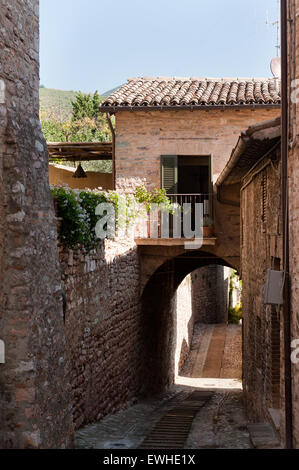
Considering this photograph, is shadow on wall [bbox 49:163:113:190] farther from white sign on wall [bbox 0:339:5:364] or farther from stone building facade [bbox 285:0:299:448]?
white sign on wall [bbox 0:339:5:364]

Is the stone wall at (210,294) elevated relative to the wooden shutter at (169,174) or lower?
lower

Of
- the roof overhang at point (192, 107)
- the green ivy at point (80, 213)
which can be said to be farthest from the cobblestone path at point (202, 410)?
the roof overhang at point (192, 107)

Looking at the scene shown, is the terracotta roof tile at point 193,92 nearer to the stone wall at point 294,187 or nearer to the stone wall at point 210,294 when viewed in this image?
the stone wall at point 294,187

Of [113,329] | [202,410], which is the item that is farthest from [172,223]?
[202,410]

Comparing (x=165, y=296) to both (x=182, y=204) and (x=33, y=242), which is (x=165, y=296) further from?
(x=33, y=242)

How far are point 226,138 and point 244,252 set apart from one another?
149 inches

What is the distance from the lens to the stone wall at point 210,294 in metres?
26.3

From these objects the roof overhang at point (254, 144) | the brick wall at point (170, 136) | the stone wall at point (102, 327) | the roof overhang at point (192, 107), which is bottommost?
the stone wall at point (102, 327)

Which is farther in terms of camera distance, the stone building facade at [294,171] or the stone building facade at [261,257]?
the stone building facade at [261,257]

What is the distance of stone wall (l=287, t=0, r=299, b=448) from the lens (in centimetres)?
551

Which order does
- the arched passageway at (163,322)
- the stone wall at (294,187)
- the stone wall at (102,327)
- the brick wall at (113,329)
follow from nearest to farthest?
the stone wall at (294,187) → the stone wall at (102,327) → the brick wall at (113,329) → the arched passageway at (163,322)

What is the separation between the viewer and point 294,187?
5.63 m

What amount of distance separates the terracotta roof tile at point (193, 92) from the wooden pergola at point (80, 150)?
1834 millimetres

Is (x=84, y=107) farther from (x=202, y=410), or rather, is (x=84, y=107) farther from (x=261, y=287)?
(x=261, y=287)
